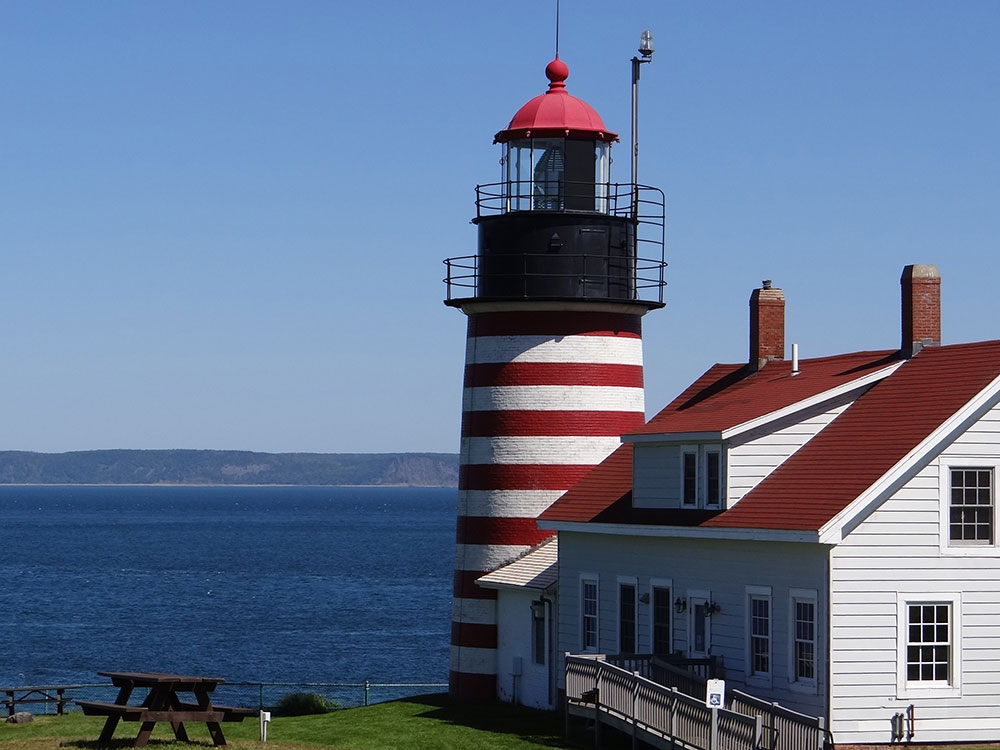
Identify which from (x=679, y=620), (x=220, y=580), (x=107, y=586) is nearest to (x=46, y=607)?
(x=107, y=586)

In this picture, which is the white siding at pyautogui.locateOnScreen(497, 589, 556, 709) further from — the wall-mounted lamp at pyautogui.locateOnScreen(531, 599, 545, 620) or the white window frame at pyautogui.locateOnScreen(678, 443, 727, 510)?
the white window frame at pyautogui.locateOnScreen(678, 443, 727, 510)

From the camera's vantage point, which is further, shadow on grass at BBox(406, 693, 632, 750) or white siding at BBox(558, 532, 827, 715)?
shadow on grass at BBox(406, 693, 632, 750)

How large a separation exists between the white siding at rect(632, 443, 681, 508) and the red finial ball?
9935mm

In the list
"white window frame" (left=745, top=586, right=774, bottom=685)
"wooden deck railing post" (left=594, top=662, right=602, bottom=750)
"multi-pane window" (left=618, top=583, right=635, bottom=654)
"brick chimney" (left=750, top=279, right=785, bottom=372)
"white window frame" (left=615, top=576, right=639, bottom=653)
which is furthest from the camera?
"brick chimney" (left=750, top=279, right=785, bottom=372)

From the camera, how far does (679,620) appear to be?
30500 mm

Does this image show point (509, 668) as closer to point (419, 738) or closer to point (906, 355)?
point (419, 738)

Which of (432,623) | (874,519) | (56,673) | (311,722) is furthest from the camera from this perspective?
(432,623)

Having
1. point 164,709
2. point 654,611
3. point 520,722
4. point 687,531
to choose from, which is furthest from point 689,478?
point 164,709

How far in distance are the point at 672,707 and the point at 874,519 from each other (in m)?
4.35

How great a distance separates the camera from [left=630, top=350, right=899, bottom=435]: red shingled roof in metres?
30.3

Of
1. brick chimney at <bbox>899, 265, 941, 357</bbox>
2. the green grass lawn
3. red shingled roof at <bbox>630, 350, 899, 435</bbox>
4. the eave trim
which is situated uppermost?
brick chimney at <bbox>899, 265, 941, 357</bbox>

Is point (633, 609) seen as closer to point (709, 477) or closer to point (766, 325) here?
point (709, 477)

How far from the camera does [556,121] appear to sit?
121 feet

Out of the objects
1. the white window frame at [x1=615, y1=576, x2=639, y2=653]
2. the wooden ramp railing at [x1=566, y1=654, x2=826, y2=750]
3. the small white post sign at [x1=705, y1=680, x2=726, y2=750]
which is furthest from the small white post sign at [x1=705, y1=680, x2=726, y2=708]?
the white window frame at [x1=615, y1=576, x2=639, y2=653]
